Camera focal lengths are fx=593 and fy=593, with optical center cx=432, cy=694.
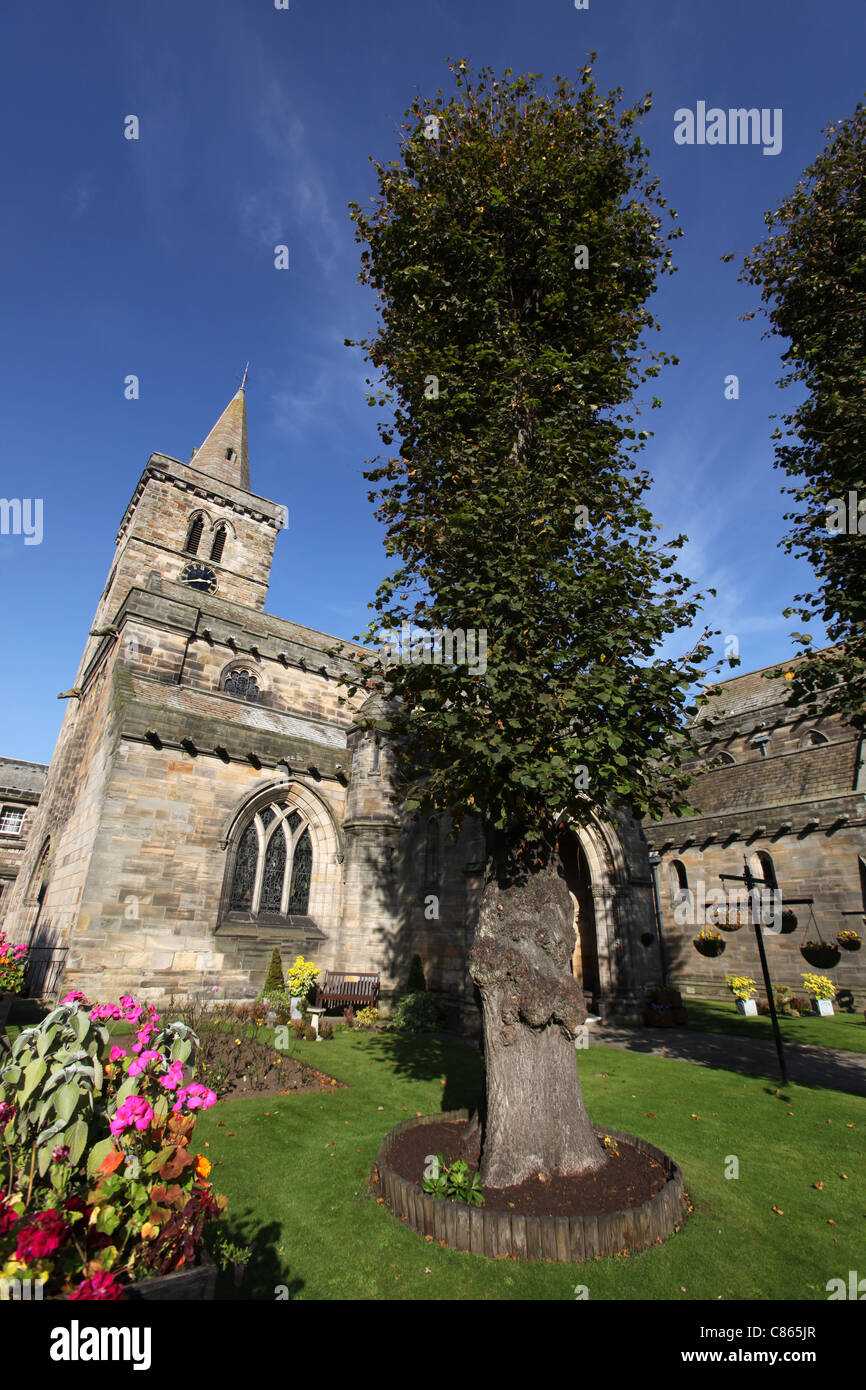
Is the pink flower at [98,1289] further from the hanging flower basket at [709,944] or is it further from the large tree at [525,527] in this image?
the hanging flower basket at [709,944]

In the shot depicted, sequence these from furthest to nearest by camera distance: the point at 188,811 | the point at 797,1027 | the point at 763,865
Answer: the point at 763,865 < the point at 797,1027 < the point at 188,811

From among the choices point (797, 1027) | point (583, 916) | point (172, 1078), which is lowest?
point (797, 1027)

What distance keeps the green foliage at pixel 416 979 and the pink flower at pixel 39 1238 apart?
13.9 metres

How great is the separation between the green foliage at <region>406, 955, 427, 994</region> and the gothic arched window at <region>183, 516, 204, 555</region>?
28.4 metres

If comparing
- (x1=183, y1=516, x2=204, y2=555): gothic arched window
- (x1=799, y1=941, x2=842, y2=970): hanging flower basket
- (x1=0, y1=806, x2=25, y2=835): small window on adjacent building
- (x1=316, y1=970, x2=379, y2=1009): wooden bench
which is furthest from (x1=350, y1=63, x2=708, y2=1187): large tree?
(x1=0, y1=806, x2=25, y2=835): small window on adjacent building

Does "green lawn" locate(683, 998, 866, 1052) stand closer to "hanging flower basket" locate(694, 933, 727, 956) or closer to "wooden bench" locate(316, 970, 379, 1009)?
"hanging flower basket" locate(694, 933, 727, 956)

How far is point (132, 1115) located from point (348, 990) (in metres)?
13.5

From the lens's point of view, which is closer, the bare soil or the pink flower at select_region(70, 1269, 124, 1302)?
the pink flower at select_region(70, 1269, 124, 1302)

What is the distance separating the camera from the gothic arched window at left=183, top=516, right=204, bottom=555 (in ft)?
116

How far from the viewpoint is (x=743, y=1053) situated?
500 inches

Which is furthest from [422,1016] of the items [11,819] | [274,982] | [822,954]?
[11,819]

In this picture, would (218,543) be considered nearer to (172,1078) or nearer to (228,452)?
(228,452)
